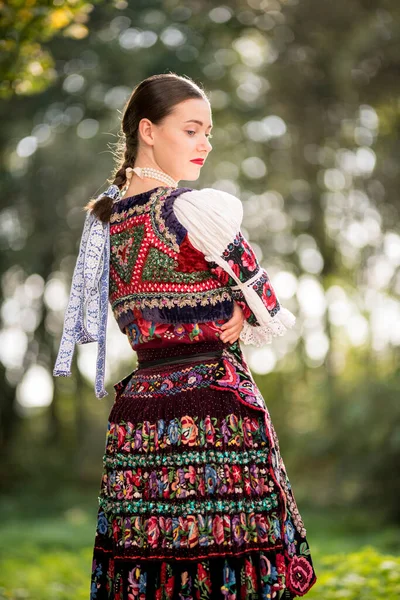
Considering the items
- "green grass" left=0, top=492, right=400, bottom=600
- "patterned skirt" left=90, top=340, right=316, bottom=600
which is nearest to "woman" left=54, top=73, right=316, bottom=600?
"patterned skirt" left=90, top=340, right=316, bottom=600

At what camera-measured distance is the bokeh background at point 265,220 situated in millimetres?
9070

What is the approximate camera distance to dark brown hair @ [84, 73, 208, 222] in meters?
2.56

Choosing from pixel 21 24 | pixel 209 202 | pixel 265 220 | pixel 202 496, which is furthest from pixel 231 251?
pixel 265 220

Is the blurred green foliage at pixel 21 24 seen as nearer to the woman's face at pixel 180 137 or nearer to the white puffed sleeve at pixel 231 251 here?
the woman's face at pixel 180 137

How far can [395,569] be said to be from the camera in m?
4.61

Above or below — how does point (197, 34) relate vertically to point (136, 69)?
above

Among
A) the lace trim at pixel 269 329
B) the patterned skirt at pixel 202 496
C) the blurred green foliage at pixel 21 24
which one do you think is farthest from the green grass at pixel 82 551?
the blurred green foliage at pixel 21 24

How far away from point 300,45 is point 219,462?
28.3ft

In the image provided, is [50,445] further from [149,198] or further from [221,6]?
[149,198]

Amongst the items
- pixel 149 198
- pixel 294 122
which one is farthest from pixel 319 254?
pixel 149 198

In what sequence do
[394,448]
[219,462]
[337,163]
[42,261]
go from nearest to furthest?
[219,462], [394,448], [337,163], [42,261]

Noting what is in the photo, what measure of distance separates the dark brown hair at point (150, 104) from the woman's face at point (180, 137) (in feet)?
0.07

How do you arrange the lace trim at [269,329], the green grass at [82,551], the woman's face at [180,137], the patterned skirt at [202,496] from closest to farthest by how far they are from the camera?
the patterned skirt at [202,496], the lace trim at [269,329], the woman's face at [180,137], the green grass at [82,551]

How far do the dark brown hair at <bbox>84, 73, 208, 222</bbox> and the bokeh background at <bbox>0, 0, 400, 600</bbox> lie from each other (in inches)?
149
